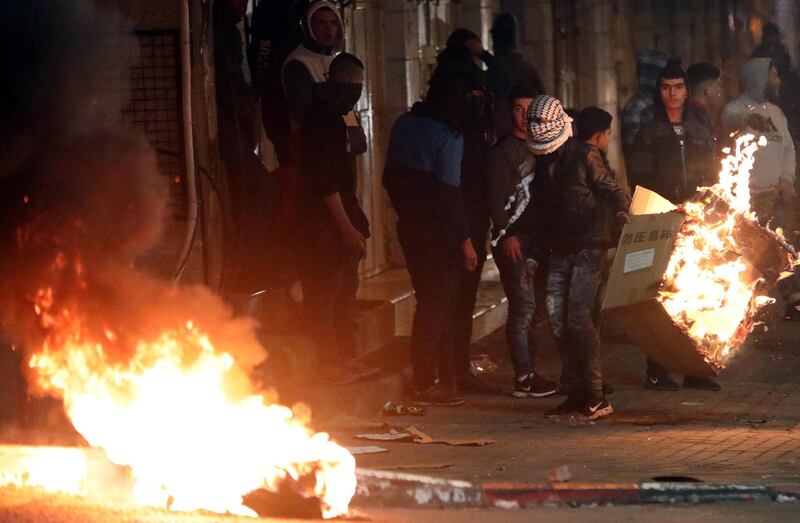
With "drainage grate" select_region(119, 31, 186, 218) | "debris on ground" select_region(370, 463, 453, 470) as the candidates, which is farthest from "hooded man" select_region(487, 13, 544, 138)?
"debris on ground" select_region(370, 463, 453, 470)

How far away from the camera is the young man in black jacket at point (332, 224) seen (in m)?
9.98

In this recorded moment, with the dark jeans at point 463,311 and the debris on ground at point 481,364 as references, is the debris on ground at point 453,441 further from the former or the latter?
the debris on ground at point 481,364

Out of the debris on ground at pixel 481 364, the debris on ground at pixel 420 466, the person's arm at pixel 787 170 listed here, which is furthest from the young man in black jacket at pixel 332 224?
the person's arm at pixel 787 170

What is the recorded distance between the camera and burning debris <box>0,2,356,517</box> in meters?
7.43

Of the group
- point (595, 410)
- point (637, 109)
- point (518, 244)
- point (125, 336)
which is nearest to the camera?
point (125, 336)

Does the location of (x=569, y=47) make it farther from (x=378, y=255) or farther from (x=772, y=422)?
(x=772, y=422)

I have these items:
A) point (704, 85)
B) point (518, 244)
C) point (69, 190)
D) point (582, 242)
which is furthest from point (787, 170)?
point (69, 190)

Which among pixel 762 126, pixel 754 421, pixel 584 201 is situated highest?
pixel 762 126

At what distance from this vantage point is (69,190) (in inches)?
355

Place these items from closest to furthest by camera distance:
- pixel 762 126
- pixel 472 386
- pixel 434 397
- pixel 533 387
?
pixel 434 397, pixel 533 387, pixel 472 386, pixel 762 126

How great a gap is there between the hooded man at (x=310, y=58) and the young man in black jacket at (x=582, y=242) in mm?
1838

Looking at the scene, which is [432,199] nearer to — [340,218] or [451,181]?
[451,181]

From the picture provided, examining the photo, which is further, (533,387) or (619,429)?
(533,387)

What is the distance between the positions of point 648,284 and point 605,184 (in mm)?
660
